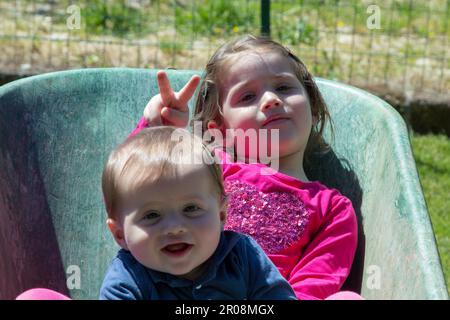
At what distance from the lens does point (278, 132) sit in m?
2.98

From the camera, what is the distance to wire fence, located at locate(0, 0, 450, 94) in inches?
230

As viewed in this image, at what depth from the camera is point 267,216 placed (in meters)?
2.91

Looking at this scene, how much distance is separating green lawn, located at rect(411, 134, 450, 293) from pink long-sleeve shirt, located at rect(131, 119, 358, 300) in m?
1.32

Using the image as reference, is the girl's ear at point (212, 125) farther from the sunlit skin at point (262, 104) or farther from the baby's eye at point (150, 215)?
the baby's eye at point (150, 215)

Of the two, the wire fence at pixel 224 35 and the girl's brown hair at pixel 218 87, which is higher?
the girl's brown hair at pixel 218 87

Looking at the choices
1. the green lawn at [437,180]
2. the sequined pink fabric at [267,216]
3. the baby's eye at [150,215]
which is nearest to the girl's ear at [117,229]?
the baby's eye at [150,215]

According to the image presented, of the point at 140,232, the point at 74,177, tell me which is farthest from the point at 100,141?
the point at 140,232

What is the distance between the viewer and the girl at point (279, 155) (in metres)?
2.83

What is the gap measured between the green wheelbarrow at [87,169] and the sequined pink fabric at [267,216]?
215 mm

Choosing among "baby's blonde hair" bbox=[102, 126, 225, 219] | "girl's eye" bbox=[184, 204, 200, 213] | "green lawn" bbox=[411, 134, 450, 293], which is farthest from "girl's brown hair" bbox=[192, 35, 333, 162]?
"green lawn" bbox=[411, 134, 450, 293]

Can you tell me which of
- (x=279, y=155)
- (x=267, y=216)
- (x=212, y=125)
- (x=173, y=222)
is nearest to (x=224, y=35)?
(x=212, y=125)

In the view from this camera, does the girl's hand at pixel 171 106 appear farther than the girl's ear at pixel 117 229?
Yes

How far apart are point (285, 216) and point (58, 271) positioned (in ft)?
2.43

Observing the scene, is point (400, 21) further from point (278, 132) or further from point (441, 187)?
point (278, 132)
